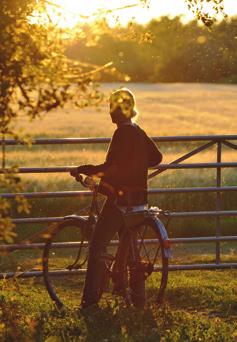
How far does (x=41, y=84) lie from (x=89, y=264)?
2859mm

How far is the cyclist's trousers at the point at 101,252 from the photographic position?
826cm

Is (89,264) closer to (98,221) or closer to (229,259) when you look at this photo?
(98,221)

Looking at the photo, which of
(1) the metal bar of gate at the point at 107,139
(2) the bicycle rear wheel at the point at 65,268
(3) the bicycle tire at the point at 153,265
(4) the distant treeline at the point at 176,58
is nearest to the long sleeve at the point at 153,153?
(3) the bicycle tire at the point at 153,265

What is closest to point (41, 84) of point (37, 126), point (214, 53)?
point (37, 126)

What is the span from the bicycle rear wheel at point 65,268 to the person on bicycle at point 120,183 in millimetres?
465

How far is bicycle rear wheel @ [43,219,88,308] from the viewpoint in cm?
892

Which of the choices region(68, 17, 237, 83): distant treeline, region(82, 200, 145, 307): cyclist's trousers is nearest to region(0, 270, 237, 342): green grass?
region(82, 200, 145, 307): cyclist's trousers

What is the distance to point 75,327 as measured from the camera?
781 cm

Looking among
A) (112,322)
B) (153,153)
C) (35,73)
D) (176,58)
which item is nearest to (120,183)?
(153,153)

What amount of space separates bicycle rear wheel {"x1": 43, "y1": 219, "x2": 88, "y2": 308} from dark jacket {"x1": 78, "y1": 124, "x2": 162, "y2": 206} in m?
0.72

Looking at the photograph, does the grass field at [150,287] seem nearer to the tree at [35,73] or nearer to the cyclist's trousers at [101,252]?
the cyclist's trousers at [101,252]

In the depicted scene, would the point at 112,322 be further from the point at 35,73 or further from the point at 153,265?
the point at 35,73

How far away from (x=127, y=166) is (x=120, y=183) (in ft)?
0.48

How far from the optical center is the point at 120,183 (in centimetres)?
813
